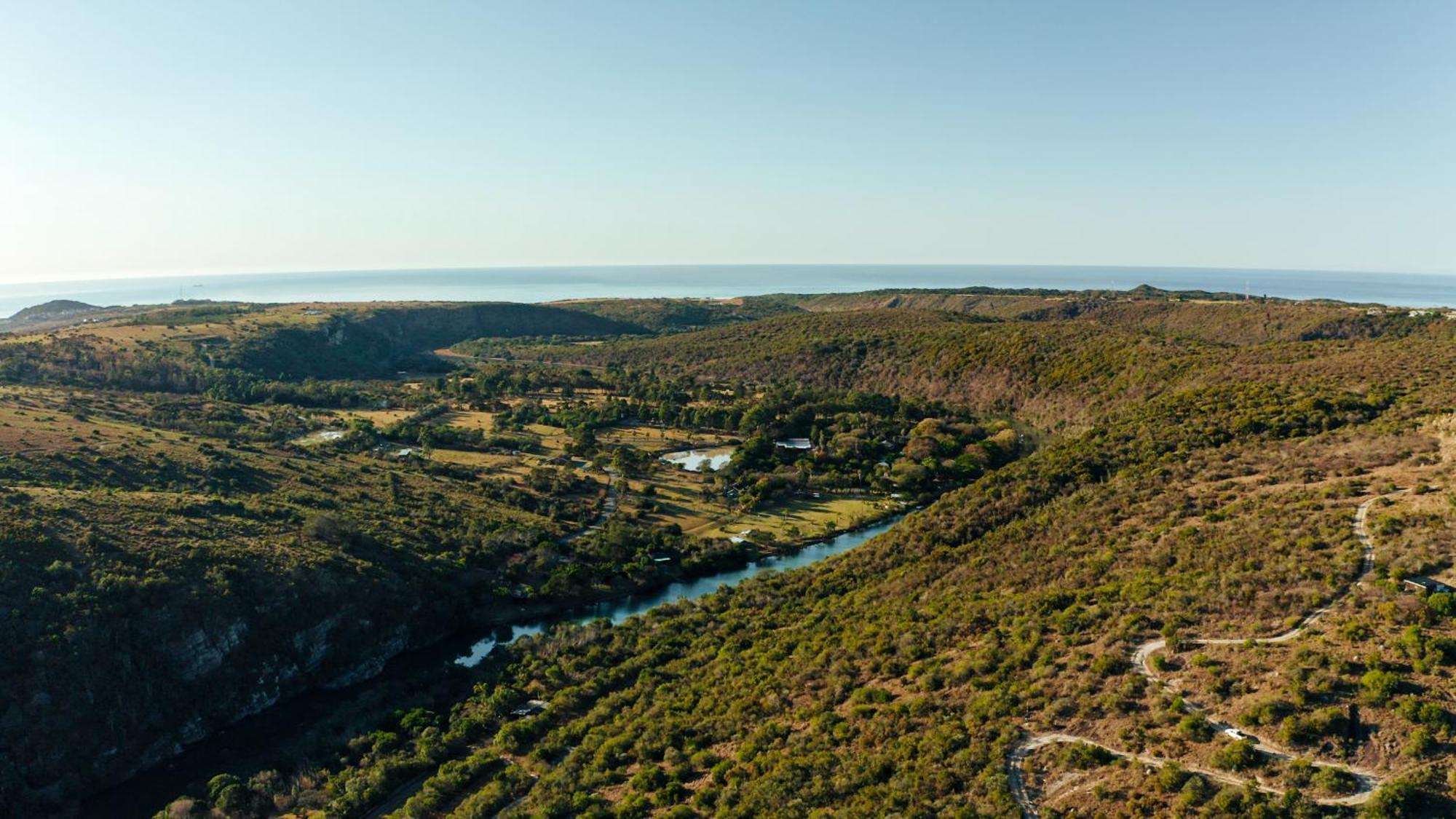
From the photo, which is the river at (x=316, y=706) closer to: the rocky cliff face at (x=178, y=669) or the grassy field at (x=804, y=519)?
the rocky cliff face at (x=178, y=669)

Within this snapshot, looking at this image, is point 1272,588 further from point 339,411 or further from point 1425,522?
point 339,411

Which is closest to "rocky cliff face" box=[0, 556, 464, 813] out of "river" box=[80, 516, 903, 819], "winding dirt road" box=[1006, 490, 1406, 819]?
"river" box=[80, 516, 903, 819]

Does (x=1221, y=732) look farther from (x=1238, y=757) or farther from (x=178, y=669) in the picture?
(x=178, y=669)

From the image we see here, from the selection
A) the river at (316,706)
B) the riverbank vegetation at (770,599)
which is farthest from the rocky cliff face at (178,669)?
the river at (316,706)

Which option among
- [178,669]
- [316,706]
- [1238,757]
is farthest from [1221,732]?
[178,669]

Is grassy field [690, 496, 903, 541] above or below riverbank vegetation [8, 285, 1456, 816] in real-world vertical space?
below

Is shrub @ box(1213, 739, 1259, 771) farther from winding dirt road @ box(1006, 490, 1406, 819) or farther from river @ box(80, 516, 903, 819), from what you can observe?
river @ box(80, 516, 903, 819)
